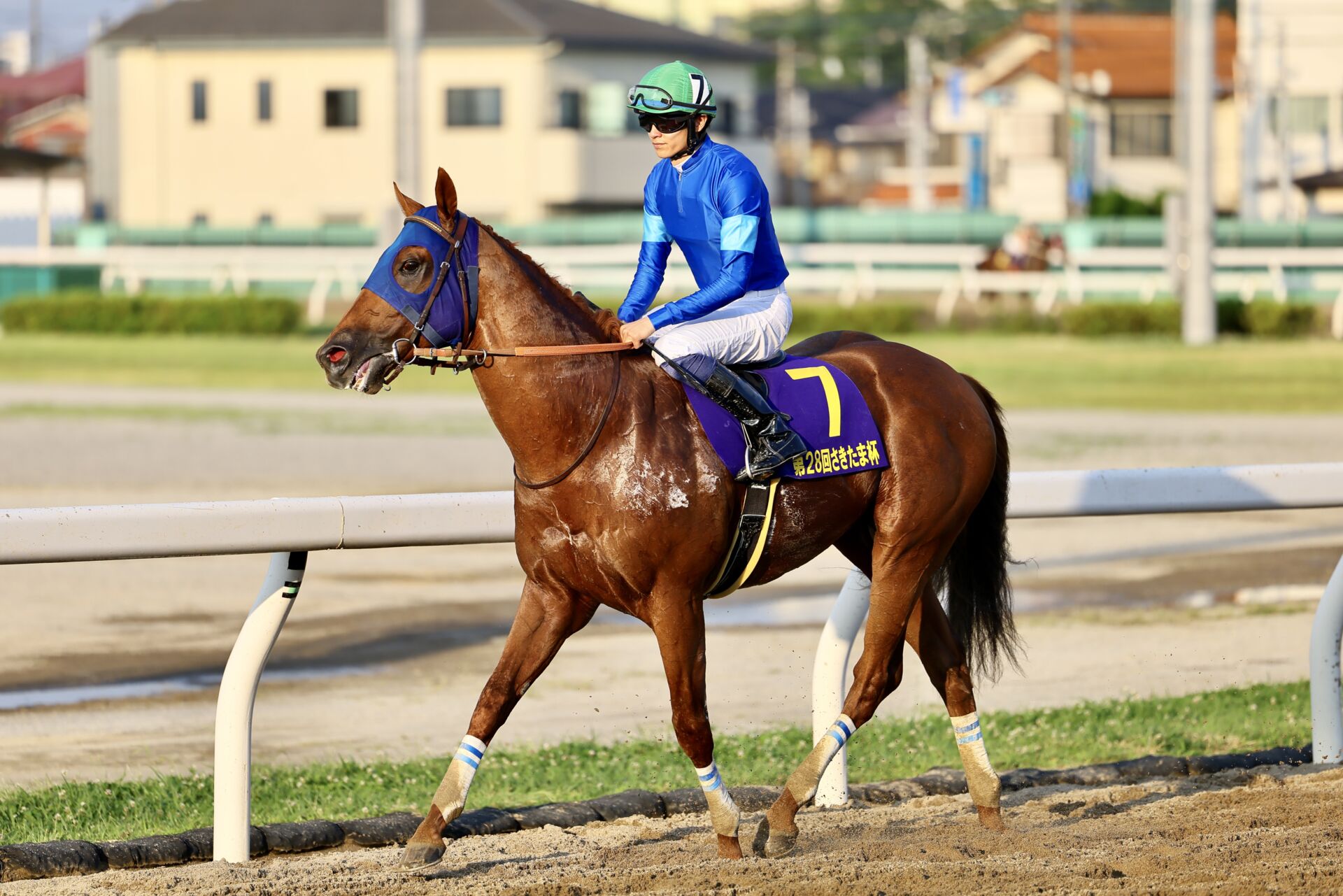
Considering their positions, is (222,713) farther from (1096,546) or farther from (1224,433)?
(1224,433)

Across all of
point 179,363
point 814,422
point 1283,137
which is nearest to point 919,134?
point 1283,137

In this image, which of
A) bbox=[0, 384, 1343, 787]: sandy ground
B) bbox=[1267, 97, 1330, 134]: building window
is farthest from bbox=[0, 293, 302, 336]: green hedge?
bbox=[1267, 97, 1330, 134]: building window

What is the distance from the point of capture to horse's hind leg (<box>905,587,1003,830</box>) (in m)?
4.81

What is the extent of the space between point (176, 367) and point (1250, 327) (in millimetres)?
14777

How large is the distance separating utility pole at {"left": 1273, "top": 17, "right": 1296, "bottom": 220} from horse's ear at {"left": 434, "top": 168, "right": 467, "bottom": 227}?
1776 inches

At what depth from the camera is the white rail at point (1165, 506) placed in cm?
523

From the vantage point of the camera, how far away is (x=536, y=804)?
5.23m

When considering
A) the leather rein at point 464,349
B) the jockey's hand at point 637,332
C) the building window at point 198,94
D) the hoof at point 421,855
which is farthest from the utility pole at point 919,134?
the hoof at point 421,855

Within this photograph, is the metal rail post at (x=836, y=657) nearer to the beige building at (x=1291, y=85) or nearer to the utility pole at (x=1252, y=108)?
the utility pole at (x=1252, y=108)

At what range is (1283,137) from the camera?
48.8m

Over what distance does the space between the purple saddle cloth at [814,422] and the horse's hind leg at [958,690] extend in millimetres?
552

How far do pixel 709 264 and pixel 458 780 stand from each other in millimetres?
1366

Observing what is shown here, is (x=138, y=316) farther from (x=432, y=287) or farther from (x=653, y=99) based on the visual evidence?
(x=432, y=287)

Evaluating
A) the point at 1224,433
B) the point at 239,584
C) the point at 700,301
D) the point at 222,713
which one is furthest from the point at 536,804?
the point at 1224,433
